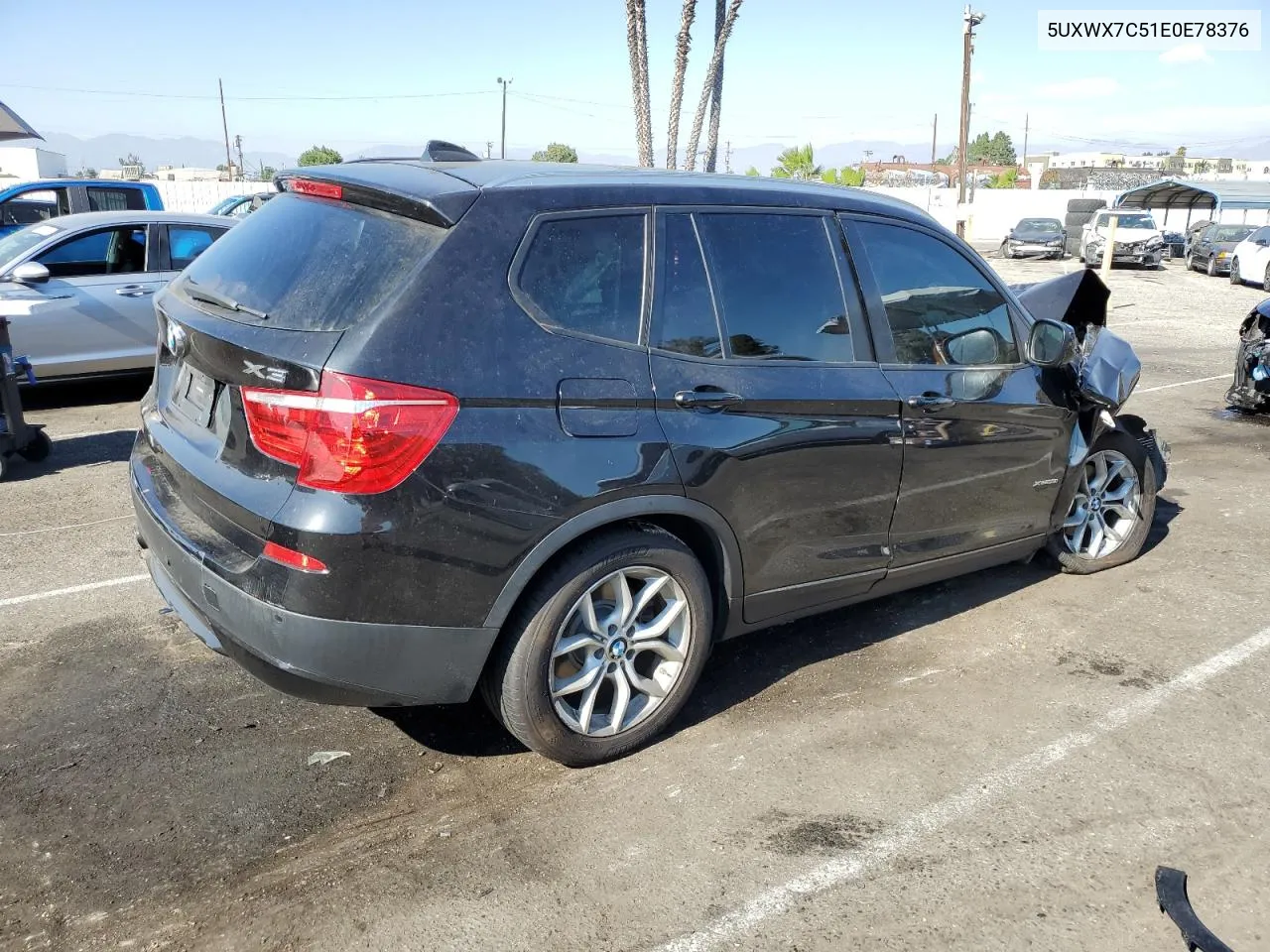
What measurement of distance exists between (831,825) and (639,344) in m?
1.57

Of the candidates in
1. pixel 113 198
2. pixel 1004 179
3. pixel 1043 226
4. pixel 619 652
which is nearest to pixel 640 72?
pixel 113 198

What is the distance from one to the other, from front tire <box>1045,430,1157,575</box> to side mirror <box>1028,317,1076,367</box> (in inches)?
33.1

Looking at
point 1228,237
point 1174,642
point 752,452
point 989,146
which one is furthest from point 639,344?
point 989,146

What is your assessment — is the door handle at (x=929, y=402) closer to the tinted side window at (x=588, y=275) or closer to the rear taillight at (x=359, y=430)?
the tinted side window at (x=588, y=275)

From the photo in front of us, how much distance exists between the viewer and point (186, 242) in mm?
9180

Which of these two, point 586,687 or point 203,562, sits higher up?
point 203,562

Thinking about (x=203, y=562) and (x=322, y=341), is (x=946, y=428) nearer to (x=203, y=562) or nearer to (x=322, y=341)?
(x=322, y=341)

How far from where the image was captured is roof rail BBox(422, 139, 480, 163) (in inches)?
144

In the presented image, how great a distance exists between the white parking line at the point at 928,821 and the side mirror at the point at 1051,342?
1371 millimetres

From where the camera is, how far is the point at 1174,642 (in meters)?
4.47

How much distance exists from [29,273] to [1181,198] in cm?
4168

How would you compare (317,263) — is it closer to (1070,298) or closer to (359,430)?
(359,430)

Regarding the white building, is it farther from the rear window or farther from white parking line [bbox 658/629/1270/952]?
white parking line [bbox 658/629/1270/952]

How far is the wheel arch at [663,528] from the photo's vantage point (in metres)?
3.00
